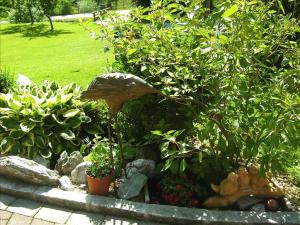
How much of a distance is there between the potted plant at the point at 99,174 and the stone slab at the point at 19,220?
661 mm

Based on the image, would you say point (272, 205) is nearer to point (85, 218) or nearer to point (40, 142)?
point (85, 218)

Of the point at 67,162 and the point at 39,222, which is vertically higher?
the point at 67,162

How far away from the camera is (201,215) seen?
3.54 m

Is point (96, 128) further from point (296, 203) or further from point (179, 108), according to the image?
point (296, 203)

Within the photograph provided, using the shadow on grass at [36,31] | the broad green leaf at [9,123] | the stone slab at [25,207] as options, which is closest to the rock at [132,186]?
the stone slab at [25,207]

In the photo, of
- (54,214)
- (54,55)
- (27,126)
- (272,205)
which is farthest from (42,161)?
(54,55)

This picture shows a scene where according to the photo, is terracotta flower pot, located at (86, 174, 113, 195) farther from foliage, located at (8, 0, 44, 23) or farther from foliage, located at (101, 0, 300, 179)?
foliage, located at (8, 0, 44, 23)

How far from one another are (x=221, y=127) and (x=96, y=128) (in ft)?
6.72

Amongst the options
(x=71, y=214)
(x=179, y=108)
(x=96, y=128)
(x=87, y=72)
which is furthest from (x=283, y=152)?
(x=87, y=72)

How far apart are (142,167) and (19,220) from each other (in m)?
1.35

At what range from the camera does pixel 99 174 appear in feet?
12.9

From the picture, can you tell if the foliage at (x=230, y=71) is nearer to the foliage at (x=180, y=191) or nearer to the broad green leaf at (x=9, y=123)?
the foliage at (x=180, y=191)

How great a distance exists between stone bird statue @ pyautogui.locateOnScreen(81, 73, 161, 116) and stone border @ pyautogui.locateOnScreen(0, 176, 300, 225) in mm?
1016

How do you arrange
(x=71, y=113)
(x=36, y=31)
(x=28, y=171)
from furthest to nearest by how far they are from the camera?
(x=36, y=31)
(x=71, y=113)
(x=28, y=171)
